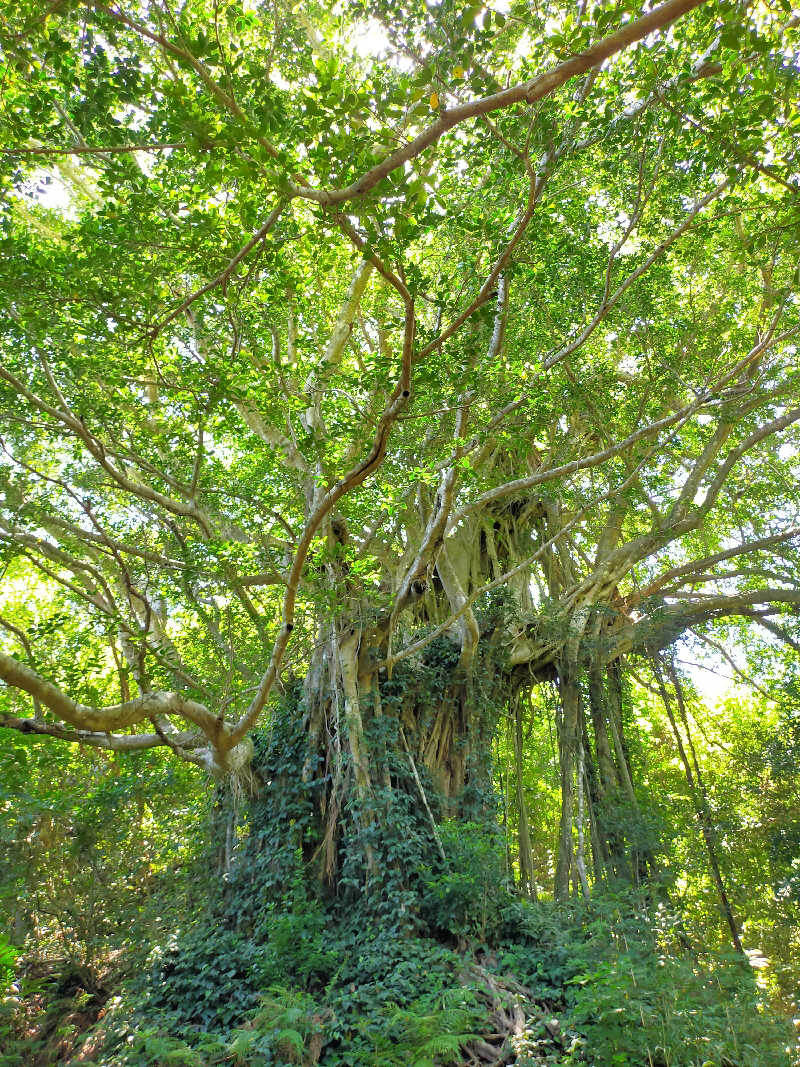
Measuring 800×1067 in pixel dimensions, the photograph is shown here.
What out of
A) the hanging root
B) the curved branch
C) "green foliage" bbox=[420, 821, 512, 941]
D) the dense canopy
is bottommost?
the hanging root

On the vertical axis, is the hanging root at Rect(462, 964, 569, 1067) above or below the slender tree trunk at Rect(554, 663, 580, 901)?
below

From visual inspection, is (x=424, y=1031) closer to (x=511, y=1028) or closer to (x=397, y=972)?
(x=511, y=1028)

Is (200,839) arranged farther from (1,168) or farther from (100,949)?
(1,168)

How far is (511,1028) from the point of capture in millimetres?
4246

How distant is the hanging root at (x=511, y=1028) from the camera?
391 centimetres

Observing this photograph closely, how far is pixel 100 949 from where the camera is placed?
5188 mm

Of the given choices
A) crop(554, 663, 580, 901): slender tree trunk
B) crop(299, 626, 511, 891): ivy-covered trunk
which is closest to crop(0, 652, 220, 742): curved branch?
crop(299, 626, 511, 891): ivy-covered trunk

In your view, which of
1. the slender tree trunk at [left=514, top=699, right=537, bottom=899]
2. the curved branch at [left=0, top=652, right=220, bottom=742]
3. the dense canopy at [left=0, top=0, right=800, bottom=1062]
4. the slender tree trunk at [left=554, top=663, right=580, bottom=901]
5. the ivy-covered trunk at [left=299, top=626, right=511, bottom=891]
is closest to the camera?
the dense canopy at [left=0, top=0, right=800, bottom=1062]

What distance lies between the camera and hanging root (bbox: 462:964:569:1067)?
12.8 feet

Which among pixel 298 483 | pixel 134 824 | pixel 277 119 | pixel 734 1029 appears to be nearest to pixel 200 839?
pixel 134 824

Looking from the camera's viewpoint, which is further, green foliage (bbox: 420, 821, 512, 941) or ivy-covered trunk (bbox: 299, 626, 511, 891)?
ivy-covered trunk (bbox: 299, 626, 511, 891)

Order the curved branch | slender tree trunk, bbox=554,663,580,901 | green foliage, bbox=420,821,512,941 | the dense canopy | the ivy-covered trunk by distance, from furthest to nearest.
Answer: slender tree trunk, bbox=554,663,580,901 → the ivy-covered trunk → green foliage, bbox=420,821,512,941 → the curved branch → the dense canopy

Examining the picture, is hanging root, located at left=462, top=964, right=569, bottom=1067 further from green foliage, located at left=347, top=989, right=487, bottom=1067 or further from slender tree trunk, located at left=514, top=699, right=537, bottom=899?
slender tree trunk, located at left=514, top=699, right=537, bottom=899

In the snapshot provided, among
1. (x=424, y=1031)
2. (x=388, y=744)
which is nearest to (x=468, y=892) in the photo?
(x=388, y=744)
